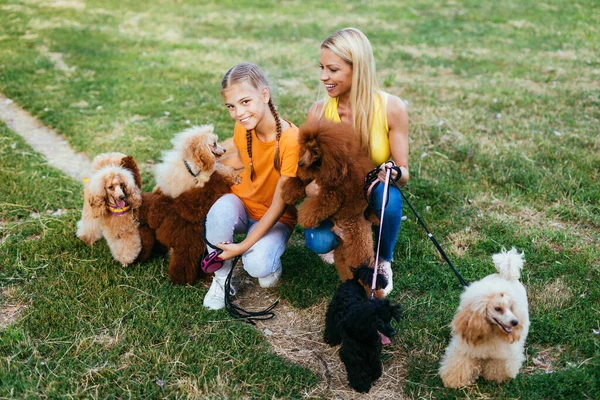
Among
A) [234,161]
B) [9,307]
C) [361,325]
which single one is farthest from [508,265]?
[9,307]

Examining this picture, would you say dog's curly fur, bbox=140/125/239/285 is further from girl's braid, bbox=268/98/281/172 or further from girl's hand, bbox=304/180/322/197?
girl's hand, bbox=304/180/322/197

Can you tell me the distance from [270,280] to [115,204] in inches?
52.8

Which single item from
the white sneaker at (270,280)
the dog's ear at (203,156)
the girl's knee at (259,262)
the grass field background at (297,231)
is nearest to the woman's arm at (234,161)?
the dog's ear at (203,156)

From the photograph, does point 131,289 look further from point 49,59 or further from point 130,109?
point 49,59

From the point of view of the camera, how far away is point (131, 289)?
3.81 meters

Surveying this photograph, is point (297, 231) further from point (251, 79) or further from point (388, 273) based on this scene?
point (251, 79)

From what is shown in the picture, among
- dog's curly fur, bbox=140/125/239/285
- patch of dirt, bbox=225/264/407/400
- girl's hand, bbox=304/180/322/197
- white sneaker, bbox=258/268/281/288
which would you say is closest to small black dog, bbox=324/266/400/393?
patch of dirt, bbox=225/264/407/400

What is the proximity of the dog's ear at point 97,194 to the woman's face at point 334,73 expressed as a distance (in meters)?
1.85

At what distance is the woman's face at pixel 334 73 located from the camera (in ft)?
11.5

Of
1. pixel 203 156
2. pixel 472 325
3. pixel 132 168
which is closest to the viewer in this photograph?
pixel 472 325

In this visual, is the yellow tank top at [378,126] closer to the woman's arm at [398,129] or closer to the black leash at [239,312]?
the woman's arm at [398,129]

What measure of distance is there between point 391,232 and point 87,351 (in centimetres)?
221

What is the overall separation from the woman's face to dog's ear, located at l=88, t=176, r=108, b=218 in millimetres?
1846

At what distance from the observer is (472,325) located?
2609 mm
